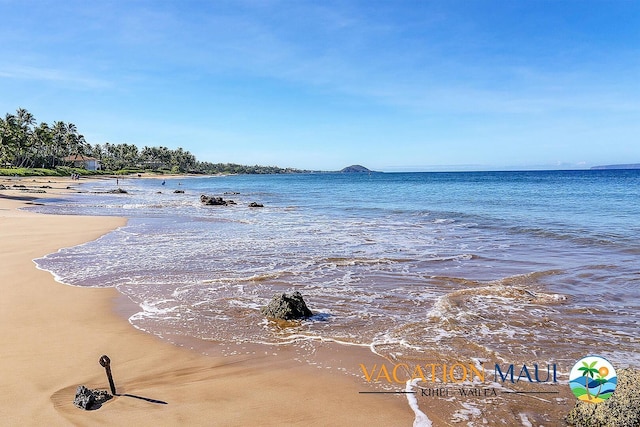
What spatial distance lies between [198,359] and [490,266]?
8.87m

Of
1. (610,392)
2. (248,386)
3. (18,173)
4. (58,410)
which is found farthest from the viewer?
(18,173)

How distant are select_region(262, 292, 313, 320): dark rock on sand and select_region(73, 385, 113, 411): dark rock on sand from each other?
3.08 metres

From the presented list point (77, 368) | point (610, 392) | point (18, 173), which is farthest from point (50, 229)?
point (18, 173)

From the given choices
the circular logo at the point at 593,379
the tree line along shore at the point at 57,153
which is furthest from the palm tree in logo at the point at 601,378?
the tree line along shore at the point at 57,153

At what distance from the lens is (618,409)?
3752 millimetres

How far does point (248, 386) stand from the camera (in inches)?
193

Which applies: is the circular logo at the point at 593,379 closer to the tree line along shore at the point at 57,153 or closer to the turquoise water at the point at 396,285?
the turquoise water at the point at 396,285

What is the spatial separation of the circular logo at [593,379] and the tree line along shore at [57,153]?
9031 centimetres

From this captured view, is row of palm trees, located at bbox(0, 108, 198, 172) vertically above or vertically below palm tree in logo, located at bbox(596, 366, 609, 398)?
above

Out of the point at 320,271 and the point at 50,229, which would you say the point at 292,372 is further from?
the point at 50,229

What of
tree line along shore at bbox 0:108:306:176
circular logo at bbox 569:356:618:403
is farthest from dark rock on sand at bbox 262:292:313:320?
tree line along shore at bbox 0:108:306:176

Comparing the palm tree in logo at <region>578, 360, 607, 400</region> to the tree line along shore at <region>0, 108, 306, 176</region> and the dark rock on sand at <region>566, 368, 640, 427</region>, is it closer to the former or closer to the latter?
the dark rock on sand at <region>566, 368, 640, 427</region>

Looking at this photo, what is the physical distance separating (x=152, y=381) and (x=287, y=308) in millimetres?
2625

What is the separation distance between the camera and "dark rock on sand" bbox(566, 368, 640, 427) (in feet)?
12.1
